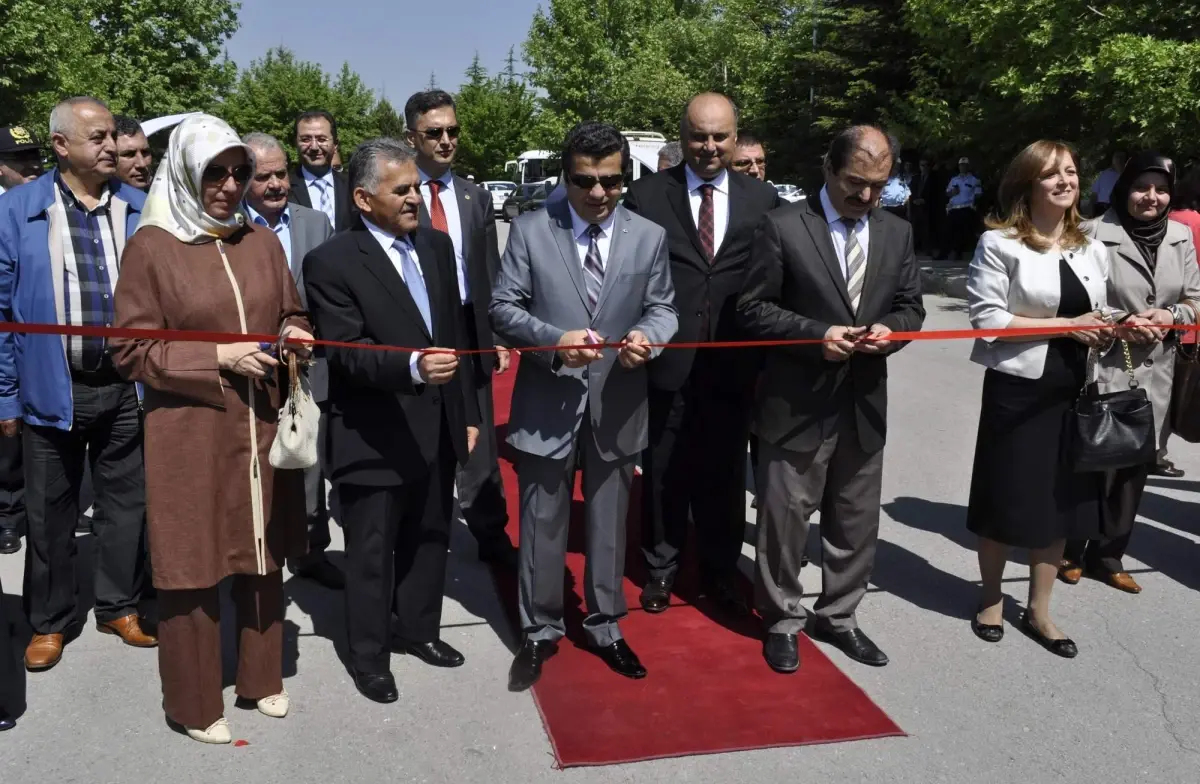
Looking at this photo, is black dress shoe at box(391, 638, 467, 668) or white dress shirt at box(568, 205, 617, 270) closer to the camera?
white dress shirt at box(568, 205, 617, 270)

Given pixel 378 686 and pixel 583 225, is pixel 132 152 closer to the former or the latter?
pixel 583 225

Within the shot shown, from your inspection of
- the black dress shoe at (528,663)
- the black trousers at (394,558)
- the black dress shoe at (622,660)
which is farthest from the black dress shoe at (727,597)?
the black trousers at (394,558)

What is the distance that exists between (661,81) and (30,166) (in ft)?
127

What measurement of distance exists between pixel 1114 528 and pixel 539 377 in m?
2.88

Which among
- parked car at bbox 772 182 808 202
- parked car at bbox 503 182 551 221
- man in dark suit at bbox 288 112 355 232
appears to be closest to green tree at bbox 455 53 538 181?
parked car at bbox 503 182 551 221

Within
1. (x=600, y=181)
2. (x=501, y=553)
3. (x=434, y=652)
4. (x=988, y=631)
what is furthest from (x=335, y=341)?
(x=988, y=631)

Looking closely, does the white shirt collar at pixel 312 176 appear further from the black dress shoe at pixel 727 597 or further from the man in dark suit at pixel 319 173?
the black dress shoe at pixel 727 597

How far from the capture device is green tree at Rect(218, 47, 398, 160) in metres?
53.8

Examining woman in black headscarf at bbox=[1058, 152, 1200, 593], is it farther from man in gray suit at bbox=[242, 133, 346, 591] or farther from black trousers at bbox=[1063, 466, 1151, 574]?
man in gray suit at bbox=[242, 133, 346, 591]

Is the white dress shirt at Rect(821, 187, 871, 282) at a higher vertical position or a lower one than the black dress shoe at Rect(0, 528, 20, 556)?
higher

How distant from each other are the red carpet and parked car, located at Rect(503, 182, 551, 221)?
29.3 meters

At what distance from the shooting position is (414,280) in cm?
417

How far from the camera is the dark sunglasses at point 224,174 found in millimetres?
3555

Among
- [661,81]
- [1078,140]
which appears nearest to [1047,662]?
[1078,140]
